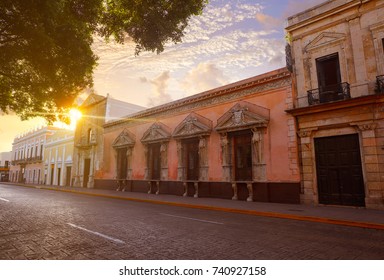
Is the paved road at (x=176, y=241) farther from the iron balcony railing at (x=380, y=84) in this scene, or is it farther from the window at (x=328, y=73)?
the window at (x=328, y=73)

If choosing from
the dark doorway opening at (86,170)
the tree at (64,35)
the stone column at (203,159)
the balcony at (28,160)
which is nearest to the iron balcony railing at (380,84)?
the tree at (64,35)

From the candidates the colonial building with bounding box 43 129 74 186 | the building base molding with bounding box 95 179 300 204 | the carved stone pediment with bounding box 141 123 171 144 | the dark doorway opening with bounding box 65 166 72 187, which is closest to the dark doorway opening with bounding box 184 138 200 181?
the building base molding with bounding box 95 179 300 204

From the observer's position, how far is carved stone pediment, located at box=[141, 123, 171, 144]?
→ 18734mm

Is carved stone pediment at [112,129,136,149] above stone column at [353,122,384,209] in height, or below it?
above

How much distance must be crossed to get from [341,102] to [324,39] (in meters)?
3.83

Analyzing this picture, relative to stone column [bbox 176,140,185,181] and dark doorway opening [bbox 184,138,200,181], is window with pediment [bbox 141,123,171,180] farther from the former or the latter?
dark doorway opening [bbox 184,138,200,181]

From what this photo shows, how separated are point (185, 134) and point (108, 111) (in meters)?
13.0

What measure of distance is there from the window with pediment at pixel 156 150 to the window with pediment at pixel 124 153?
7.09 ft

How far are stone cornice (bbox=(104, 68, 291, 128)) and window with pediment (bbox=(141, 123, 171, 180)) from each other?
1.39 metres

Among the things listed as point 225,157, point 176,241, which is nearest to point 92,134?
point 225,157

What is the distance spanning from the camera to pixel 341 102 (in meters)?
10.9

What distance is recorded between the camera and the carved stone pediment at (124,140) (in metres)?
21.8

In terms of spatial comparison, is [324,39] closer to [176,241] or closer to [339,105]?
[339,105]

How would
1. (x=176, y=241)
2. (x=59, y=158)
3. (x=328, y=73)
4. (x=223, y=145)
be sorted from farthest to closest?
(x=59, y=158) < (x=223, y=145) < (x=328, y=73) < (x=176, y=241)
